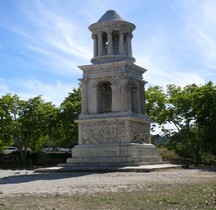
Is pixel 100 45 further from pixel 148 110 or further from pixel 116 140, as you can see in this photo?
pixel 148 110

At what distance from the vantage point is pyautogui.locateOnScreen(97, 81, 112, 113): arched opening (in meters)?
23.9

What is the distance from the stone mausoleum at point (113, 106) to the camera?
70.5 ft

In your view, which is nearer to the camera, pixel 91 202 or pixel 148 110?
pixel 91 202

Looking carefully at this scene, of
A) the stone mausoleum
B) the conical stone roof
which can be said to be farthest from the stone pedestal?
the conical stone roof

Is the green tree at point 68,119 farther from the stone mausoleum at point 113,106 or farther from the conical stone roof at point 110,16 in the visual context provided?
the conical stone roof at point 110,16

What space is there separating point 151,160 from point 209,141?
865 centimetres

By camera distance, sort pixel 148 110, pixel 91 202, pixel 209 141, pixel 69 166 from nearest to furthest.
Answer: pixel 91 202 < pixel 69 166 < pixel 209 141 < pixel 148 110

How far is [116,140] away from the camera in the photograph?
22.0 meters

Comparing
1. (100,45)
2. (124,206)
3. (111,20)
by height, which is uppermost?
(111,20)

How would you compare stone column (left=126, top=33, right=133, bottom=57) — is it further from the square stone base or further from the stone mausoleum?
the square stone base

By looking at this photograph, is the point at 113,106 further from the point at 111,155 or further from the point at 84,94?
the point at 111,155

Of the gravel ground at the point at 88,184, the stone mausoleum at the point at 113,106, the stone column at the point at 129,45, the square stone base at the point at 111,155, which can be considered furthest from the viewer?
the stone column at the point at 129,45

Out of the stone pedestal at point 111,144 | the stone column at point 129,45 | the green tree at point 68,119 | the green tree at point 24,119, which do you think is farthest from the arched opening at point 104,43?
the green tree at point 24,119

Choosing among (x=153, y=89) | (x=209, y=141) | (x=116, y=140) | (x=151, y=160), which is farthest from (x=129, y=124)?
(x=153, y=89)
